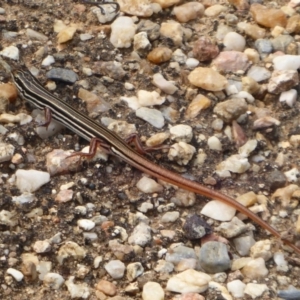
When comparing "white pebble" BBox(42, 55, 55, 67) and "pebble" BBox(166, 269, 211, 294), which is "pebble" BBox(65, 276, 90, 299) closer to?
"pebble" BBox(166, 269, 211, 294)

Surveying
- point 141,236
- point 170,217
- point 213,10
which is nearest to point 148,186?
point 170,217

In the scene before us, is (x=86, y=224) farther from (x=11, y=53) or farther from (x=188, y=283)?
(x=11, y=53)

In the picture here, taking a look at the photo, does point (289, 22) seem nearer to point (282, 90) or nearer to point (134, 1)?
point (282, 90)

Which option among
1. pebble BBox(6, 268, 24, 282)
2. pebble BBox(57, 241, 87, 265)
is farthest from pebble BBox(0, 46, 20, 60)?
pebble BBox(6, 268, 24, 282)

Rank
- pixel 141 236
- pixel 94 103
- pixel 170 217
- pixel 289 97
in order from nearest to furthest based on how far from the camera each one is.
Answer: pixel 141 236, pixel 170 217, pixel 94 103, pixel 289 97

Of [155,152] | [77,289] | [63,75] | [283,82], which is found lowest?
[77,289]

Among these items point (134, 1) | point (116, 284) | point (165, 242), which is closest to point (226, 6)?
point (134, 1)

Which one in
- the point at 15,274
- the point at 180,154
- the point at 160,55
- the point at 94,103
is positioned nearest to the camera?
the point at 15,274
